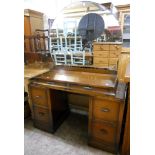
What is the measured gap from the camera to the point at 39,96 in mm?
1725

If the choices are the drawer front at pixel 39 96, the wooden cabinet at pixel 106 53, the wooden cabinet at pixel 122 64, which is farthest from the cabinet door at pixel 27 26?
the wooden cabinet at pixel 122 64

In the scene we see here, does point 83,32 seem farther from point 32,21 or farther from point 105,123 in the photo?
point 105,123

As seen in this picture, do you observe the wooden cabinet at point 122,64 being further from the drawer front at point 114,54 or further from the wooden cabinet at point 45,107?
the wooden cabinet at point 45,107

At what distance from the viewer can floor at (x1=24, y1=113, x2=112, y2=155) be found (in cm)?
155

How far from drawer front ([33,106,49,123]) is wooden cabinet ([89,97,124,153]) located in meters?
0.60

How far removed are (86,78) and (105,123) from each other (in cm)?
54

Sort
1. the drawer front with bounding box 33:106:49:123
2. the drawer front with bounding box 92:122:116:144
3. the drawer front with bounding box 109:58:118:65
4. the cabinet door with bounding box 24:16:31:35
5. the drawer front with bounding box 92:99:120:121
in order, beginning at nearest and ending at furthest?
the drawer front with bounding box 92:99:120:121, the drawer front with bounding box 92:122:116:144, the drawer front with bounding box 109:58:118:65, the drawer front with bounding box 33:106:49:123, the cabinet door with bounding box 24:16:31:35

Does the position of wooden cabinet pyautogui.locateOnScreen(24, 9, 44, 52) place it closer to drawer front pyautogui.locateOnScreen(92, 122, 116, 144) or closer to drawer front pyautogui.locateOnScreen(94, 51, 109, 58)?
drawer front pyautogui.locateOnScreen(94, 51, 109, 58)

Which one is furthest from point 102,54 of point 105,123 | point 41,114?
point 41,114

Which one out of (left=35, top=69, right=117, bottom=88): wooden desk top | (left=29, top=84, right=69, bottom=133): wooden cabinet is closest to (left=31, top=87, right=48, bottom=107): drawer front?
(left=29, top=84, right=69, bottom=133): wooden cabinet
